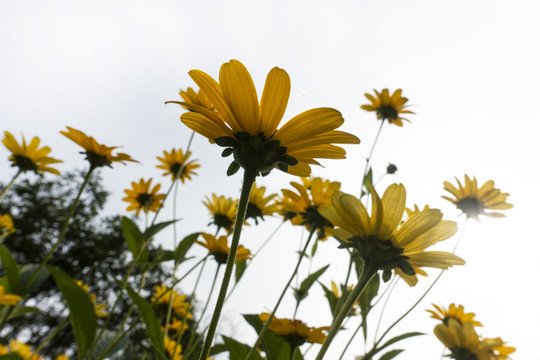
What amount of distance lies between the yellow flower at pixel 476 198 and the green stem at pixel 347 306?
3.71 ft

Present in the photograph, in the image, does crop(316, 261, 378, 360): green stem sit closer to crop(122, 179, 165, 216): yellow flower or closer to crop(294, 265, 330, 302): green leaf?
crop(294, 265, 330, 302): green leaf

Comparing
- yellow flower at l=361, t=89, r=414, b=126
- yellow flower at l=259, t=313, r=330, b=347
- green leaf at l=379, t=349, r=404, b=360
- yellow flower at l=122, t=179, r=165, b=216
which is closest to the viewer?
green leaf at l=379, t=349, r=404, b=360

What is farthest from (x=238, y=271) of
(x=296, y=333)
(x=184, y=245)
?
(x=296, y=333)

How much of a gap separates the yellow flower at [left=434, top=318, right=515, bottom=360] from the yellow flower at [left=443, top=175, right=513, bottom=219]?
1.89ft

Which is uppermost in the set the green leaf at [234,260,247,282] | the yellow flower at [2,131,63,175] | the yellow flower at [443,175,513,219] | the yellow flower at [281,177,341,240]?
the yellow flower at [443,175,513,219]

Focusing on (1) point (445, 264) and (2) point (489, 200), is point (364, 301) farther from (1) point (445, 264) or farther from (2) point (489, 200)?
(2) point (489, 200)

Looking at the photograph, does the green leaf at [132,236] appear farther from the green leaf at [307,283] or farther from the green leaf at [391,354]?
the green leaf at [391,354]

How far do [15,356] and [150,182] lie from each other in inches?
44.9

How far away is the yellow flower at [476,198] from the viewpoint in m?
1.61

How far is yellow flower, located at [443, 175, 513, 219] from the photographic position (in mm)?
1608

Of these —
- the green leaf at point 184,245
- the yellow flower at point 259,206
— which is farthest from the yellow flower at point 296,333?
the yellow flower at point 259,206

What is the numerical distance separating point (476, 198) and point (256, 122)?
1436 millimetres

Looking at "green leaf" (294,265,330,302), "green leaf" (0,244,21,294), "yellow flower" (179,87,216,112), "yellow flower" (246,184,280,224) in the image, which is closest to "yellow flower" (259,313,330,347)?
"green leaf" (294,265,330,302)

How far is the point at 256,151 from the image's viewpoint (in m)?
0.60
